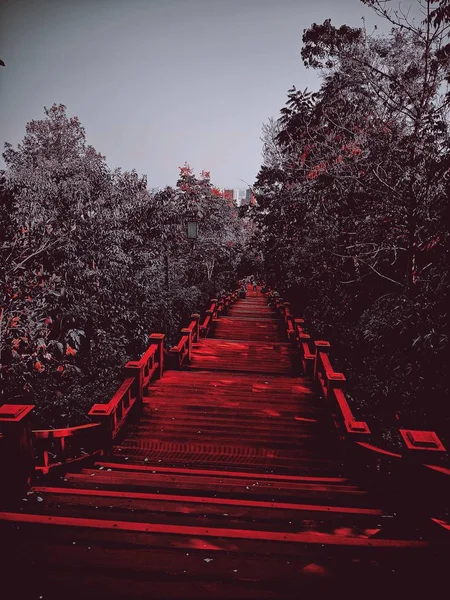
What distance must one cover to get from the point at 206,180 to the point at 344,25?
18073 mm

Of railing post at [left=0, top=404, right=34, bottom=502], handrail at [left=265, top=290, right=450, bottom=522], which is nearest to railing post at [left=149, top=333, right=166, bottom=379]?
handrail at [left=265, top=290, right=450, bottom=522]

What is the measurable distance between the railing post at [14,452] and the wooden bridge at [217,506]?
0.01 metres

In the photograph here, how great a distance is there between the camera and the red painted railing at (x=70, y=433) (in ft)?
11.7

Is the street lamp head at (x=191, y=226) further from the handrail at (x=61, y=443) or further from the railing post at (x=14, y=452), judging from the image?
the railing post at (x=14, y=452)

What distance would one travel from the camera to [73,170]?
38.1 feet

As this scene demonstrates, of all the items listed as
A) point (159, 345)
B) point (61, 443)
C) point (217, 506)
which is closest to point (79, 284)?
point (159, 345)

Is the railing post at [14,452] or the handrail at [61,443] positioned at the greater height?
the railing post at [14,452]

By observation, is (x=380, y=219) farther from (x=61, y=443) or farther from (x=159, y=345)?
(x=61, y=443)

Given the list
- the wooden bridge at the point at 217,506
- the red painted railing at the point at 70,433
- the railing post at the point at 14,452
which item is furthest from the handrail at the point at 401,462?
the railing post at the point at 14,452

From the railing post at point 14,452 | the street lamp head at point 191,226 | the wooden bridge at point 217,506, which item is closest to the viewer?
the wooden bridge at point 217,506

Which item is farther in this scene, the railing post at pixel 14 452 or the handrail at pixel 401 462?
the handrail at pixel 401 462

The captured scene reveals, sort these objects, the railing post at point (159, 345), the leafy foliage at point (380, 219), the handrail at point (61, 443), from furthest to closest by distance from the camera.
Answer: the railing post at point (159, 345), the leafy foliage at point (380, 219), the handrail at point (61, 443)

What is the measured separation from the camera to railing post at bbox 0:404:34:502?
3494mm

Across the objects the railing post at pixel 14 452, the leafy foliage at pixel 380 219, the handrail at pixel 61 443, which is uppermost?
the leafy foliage at pixel 380 219
